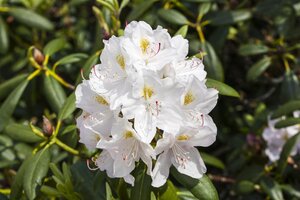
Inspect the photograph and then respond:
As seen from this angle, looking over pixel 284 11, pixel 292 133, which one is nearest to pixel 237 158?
pixel 292 133

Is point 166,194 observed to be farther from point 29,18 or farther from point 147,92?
point 29,18

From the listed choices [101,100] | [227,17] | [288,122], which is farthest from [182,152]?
[227,17]

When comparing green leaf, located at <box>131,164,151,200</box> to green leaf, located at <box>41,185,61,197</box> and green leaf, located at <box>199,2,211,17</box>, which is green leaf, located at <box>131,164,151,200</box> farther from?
green leaf, located at <box>199,2,211,17</box>

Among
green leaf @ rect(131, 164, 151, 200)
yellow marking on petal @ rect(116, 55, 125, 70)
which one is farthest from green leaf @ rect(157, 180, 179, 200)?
yellow marking on petal @ rect(116, 55, 125, 70)

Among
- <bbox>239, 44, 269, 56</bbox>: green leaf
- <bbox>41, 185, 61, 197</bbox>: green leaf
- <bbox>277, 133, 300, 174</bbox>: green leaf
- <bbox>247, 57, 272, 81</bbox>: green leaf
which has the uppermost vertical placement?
<bbox>41, 185, 61, 197</bbox>: green leaf

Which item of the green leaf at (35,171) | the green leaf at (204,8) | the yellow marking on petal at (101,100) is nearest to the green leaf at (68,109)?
the green leaf at (35,171)

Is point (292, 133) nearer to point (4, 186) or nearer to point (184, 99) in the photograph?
point (184, 99)
